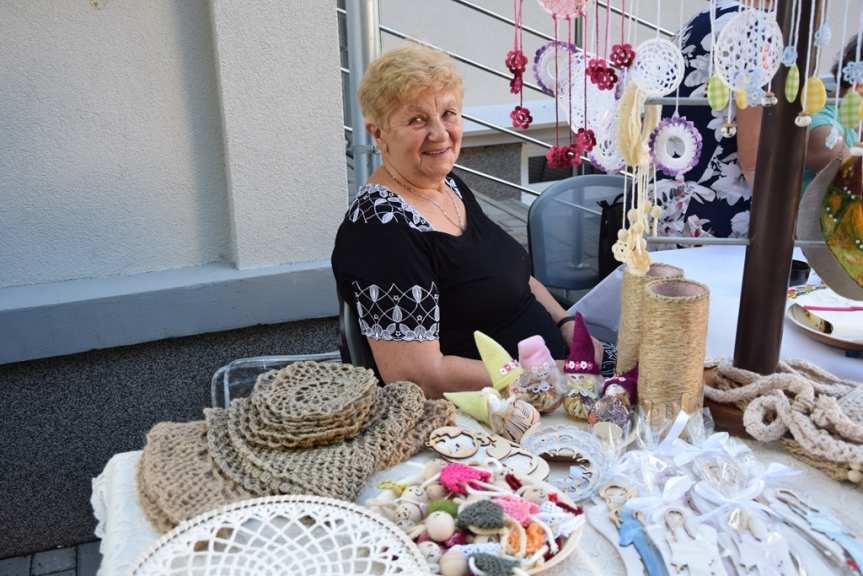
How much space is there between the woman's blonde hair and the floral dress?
2.29ft

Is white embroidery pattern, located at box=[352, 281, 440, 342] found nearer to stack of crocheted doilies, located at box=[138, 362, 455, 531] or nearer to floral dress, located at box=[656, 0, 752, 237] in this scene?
A: stack of crocheted doilies, located at box=[138, 362, 455, 531]

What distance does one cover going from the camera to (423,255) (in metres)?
1.60

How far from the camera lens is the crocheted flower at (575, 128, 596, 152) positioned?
1171mm

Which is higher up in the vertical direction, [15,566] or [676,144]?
[676,144]

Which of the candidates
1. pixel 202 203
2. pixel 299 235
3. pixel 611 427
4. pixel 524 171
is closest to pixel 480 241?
pixel 611 427

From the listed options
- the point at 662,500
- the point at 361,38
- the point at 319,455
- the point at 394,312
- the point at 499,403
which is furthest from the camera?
the point at 361,38

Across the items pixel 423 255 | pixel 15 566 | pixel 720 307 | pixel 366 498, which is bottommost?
pixel 15 566

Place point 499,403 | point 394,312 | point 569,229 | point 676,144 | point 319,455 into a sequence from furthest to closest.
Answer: point 569,229 → point 394,312 → point 676,144 → point 499,403 → point 319,455

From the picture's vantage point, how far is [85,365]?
2.42 m

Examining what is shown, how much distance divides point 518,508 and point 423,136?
37.6 inches

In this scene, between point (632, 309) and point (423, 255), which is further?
Result: point (423, 255)

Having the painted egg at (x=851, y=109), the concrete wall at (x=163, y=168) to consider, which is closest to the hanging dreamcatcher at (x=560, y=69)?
the painted egg at (x=851, y=109)

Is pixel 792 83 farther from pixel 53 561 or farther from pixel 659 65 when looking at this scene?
pixel 53 561

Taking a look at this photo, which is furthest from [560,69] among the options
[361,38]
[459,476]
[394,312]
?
[361,38]
